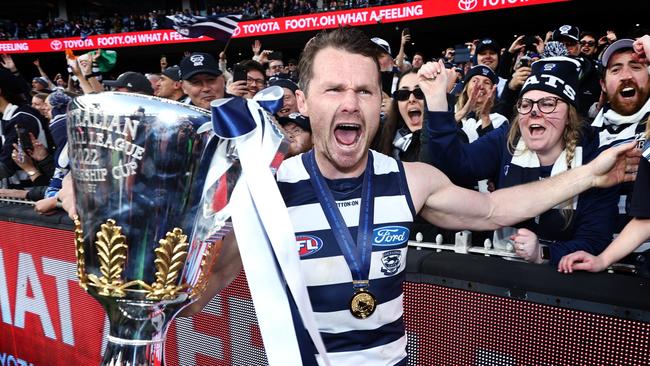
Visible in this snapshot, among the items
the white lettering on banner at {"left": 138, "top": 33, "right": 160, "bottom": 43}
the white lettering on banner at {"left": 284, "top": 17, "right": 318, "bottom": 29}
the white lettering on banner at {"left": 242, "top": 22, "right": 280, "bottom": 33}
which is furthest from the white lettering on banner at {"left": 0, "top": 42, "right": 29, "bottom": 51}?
the white lettering on banner at {"left": 284, "top": 17, "right": 318, "bottom": 29}

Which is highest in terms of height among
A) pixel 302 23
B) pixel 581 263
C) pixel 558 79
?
pixel 302 23

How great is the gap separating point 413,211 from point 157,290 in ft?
2.81

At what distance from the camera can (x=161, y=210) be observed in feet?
3.59

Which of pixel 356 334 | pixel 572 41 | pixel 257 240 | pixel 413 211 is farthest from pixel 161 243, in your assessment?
pixel 572 41

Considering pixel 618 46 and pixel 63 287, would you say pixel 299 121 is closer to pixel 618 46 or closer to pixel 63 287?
pixel 63 287

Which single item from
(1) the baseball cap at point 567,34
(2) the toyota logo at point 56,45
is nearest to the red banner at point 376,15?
(1) the baseball cap at point 567,34

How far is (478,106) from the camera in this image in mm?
4301

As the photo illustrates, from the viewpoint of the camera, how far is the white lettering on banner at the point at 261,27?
21.2 meters

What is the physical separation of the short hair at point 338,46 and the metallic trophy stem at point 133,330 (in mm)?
825

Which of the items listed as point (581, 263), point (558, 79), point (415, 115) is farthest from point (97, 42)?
point (581, 263)

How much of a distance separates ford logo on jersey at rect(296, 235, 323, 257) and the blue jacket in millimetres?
1077

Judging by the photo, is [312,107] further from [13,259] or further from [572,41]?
[572,41]

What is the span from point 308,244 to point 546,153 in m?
1.58

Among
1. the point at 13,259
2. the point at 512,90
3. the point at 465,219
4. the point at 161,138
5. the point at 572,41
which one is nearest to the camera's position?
the point at 161,138
